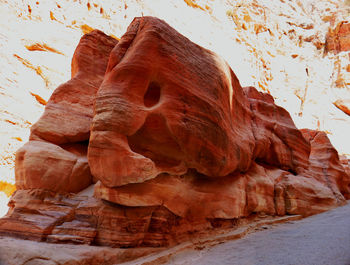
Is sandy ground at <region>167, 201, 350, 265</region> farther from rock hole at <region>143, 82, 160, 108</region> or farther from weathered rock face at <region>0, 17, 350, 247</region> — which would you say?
rock hole at <region>143, 82, 160, 108</region>

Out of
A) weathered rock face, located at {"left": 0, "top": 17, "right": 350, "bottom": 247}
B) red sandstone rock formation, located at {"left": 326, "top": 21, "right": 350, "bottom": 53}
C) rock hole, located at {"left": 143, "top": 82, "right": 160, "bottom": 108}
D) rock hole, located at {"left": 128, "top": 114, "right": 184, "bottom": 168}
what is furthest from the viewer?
red sandstone rock formation, located at {"left": 326, "top": 21, "right": 350, "bottom": 53}

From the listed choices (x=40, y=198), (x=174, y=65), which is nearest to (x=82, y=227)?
(x=40, y=198)

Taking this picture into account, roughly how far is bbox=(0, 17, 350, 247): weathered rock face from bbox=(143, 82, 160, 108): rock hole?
18 millimetres

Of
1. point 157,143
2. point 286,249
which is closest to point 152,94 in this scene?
point 157,143

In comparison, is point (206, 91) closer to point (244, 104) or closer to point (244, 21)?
point (244, 104)

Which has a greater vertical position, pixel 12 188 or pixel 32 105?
pixel 32 105

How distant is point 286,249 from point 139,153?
2.69 meters

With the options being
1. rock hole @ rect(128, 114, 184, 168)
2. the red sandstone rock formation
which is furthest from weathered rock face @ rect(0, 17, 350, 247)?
the red sandstone rock formation

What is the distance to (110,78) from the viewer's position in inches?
144

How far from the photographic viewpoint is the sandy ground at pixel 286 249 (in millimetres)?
2895

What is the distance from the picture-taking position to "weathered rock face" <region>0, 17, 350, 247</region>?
3.33 m

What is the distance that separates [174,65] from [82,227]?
2.99m

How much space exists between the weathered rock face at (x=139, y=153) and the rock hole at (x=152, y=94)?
2 centimetres

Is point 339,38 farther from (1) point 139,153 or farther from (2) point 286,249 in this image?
(1) point 139,153
